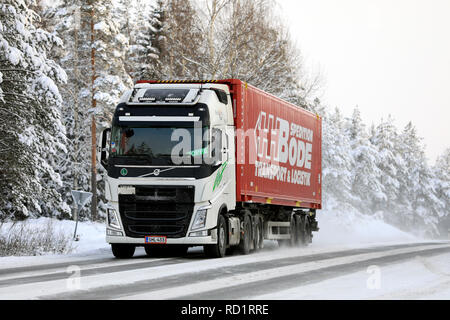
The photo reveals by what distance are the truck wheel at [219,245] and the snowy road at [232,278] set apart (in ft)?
0.90

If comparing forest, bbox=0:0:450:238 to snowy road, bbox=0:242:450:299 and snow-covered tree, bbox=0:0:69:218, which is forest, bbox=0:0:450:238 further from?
snowy road, bbox=0:242:450:299

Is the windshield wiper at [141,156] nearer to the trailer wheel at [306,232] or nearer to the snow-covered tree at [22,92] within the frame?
the snow-covered tree at [22,92]

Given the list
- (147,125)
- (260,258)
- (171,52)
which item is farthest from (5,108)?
(171,52)

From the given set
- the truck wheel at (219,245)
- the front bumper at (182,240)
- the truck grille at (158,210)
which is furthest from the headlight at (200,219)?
the truck wheel at (219,245)

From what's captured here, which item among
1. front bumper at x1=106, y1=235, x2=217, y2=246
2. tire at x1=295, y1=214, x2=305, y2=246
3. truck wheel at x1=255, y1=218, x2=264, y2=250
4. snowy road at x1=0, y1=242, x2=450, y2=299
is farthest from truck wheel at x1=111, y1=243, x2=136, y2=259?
tire at x1=295, y1=214, x2=305, y2=246

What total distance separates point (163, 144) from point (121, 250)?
9.14 ft

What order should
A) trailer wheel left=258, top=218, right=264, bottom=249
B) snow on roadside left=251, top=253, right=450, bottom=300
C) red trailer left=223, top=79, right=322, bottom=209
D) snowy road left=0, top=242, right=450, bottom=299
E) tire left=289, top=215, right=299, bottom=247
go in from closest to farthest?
snow on roadside left=251, top=253, right=450, bottom=300 → snowy road left=0, top=242, right=450, bottom=299 → red trailer left=223, top=79, right=322, bottom=209 → trailer wheel left=258, top=218, right=264, bottom=249 → tire left=289, top=215, right=299, bottom=247

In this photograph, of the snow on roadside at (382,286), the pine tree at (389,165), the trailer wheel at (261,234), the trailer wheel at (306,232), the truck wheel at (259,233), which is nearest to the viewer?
the snow on roadside at (382,286)

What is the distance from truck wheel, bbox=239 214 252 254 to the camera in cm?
1998

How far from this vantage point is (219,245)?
717 inches

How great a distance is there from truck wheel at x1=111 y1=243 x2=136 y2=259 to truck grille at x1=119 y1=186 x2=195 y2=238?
86 centimetres

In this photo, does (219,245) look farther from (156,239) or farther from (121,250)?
(121,250)

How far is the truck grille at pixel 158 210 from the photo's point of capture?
691 inches
